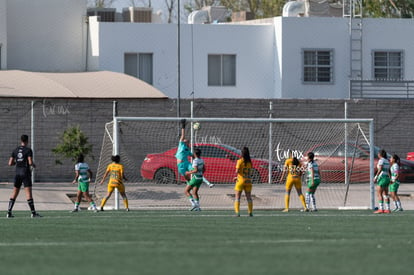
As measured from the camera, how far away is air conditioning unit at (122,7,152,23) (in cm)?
4334

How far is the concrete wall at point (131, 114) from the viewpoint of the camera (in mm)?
33906

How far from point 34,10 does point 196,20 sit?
27.5 ft

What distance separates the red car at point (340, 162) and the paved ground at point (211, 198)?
10.9 inches

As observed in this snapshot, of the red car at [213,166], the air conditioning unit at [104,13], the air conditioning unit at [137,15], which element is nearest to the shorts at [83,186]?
the red car at [213,166]

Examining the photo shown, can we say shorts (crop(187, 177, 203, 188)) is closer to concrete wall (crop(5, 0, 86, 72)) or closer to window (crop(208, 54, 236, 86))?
concrete wall (crop(5, 0, 86, 72))

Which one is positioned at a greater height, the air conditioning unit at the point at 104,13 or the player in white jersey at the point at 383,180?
the air conditioning unit at the point at 104,13

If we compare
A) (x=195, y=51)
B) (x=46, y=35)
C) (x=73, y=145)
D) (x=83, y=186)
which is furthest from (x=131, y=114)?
(x=83, y=186)

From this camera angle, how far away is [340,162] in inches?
1182

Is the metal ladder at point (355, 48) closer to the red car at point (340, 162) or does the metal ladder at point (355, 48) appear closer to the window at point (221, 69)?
the window at point (221, 69)

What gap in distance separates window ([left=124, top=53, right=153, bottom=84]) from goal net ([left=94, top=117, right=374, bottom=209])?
857 centimetres

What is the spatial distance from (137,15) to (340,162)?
53.8ft

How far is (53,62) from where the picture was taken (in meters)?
40.4

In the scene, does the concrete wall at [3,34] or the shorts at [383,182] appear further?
the concrete wall at [3,34]

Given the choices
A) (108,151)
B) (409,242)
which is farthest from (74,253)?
(108,151)
